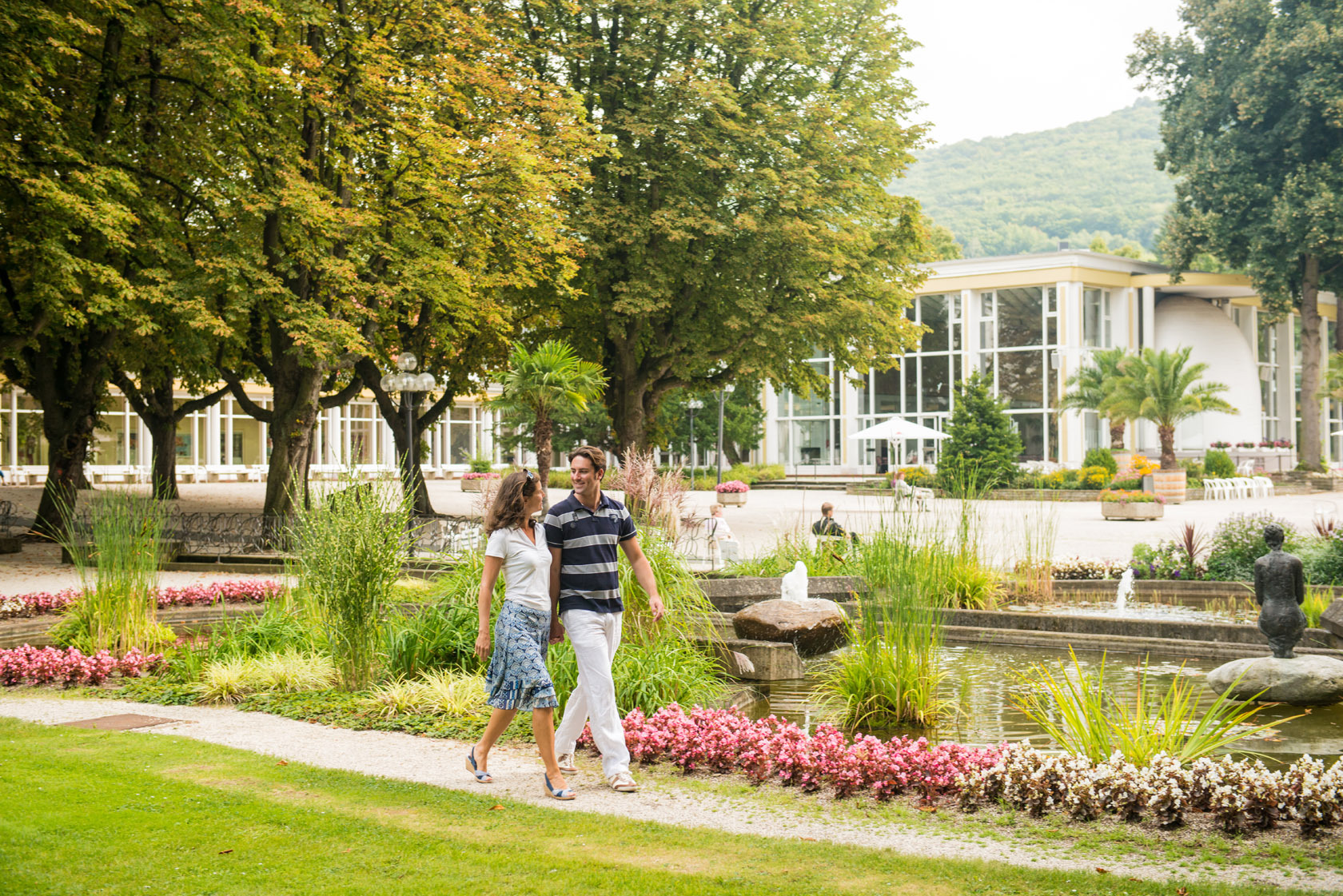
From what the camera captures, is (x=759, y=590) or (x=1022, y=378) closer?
(x=759, y=590)

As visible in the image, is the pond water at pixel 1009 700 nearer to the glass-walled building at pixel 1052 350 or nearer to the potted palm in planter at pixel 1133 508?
the potted palm in planter at pixel 1133 508

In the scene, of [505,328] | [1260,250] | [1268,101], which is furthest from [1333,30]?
[505,328]

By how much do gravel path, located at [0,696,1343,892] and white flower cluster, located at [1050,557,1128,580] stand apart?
9.98m

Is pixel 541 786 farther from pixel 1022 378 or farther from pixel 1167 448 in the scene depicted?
pixel 1022 378

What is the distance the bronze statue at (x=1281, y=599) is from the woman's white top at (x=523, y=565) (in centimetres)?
563

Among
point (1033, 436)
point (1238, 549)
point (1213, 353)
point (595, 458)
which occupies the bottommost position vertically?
point (1238, 549)

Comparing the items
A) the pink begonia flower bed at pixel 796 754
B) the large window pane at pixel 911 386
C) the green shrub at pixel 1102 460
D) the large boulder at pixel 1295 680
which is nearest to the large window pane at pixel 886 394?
the large window pane at pixel 911 386

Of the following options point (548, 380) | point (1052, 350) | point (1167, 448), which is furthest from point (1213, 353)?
point (548, 380)

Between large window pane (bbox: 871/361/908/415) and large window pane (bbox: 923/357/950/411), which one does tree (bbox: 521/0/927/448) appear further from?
large window pane (bbox: 871/361/908/415)

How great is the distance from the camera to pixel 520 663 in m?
5.60

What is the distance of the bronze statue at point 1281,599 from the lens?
8.47 metres

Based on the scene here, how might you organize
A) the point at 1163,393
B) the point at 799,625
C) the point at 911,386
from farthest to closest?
the point at 911,386 → the point at 1163,393 → the point at 799,625

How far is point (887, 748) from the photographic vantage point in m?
5.87

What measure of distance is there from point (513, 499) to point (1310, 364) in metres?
50.8
